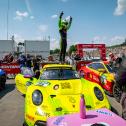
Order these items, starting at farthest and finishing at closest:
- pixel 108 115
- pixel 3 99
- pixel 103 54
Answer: pixel 103 54, pixel 3 99, pixel 108 115

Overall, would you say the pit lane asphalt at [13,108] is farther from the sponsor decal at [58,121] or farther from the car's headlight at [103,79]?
the sponsor decal at [58,121]

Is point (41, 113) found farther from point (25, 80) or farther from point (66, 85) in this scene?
point (25, 80)

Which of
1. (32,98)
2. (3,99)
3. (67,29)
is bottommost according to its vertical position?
(3,99)

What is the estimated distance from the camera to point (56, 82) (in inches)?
→ 300

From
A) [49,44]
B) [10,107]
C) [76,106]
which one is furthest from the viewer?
[49,44]

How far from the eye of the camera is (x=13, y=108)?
29.4 feet

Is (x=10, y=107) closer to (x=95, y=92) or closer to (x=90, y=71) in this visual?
(x=95, y=92)

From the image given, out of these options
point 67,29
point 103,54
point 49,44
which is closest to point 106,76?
point 67,29

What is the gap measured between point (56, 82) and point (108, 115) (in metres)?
4.52

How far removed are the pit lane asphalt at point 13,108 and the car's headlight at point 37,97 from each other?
932mm

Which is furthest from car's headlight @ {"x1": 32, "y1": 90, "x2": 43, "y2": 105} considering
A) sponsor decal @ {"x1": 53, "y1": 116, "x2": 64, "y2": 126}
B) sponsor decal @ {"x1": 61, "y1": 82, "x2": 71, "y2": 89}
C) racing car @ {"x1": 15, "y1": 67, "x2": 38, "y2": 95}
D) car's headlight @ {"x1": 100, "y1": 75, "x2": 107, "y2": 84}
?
car's headlight @ {"x1": 100, "y1": 75, "x2": 107, "y2": 84}

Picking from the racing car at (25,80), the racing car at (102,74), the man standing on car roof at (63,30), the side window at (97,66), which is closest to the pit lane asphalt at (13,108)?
the racing car at (25,80)

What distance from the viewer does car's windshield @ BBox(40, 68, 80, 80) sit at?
8084 millimetres

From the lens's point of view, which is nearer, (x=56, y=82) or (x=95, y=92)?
(x=95, y=92)
